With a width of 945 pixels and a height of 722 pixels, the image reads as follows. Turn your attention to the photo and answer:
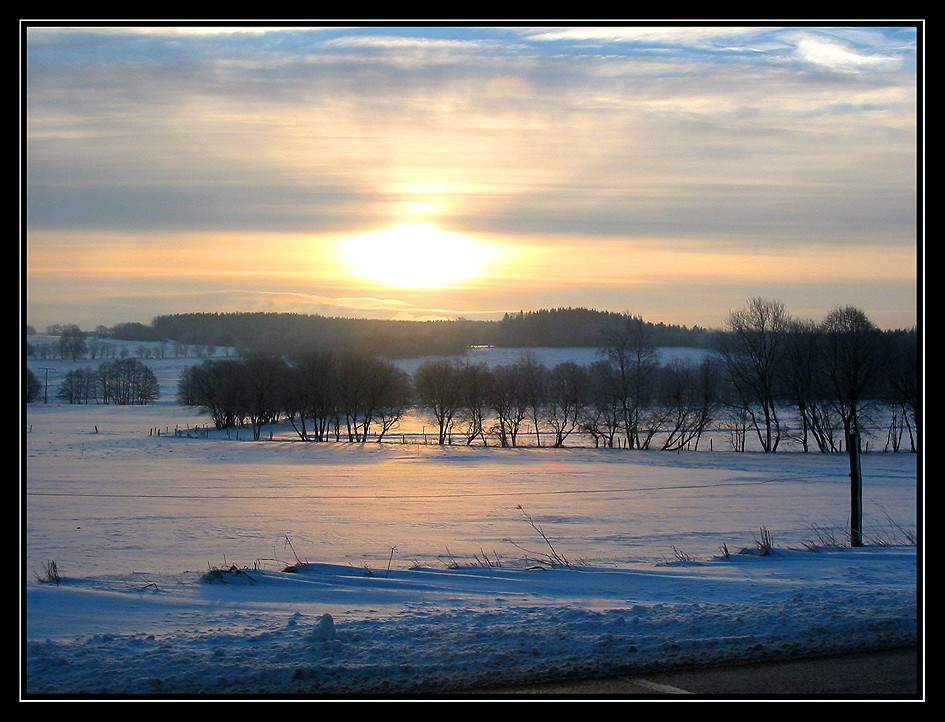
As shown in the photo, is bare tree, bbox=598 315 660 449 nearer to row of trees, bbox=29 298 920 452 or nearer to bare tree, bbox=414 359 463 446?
row of trees, bbox=29 298 920 452

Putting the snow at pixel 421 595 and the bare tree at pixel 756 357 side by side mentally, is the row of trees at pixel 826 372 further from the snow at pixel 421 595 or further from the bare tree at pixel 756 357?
the snow at pixel 421 595

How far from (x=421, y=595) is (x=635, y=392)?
223 feet

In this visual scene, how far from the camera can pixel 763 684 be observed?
18.7 feet

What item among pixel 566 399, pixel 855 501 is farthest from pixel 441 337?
pixel 855 501

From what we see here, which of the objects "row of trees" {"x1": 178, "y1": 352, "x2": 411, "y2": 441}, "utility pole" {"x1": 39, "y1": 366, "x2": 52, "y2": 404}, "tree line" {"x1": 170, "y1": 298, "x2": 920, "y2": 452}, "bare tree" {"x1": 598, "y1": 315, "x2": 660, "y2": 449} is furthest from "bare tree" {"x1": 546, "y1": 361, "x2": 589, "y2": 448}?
"utility pole" {"x1": 39, "y1": 366, "x2": 52, "y2": 404}

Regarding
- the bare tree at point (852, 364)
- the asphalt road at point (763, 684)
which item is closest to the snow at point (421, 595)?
the asphalt road at point (763, 684)

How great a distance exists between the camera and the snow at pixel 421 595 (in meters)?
5.97

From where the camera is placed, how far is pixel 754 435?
271ft

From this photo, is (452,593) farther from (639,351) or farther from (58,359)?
(58,359)

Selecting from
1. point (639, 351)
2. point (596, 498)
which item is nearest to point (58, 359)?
point (639, 351)

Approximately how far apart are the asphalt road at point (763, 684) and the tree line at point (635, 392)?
6086 centimetres

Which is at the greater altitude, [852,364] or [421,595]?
[852,364]

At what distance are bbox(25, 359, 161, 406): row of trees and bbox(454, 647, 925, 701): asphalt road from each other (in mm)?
132322

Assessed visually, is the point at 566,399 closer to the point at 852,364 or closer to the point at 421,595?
the point at 852,364
